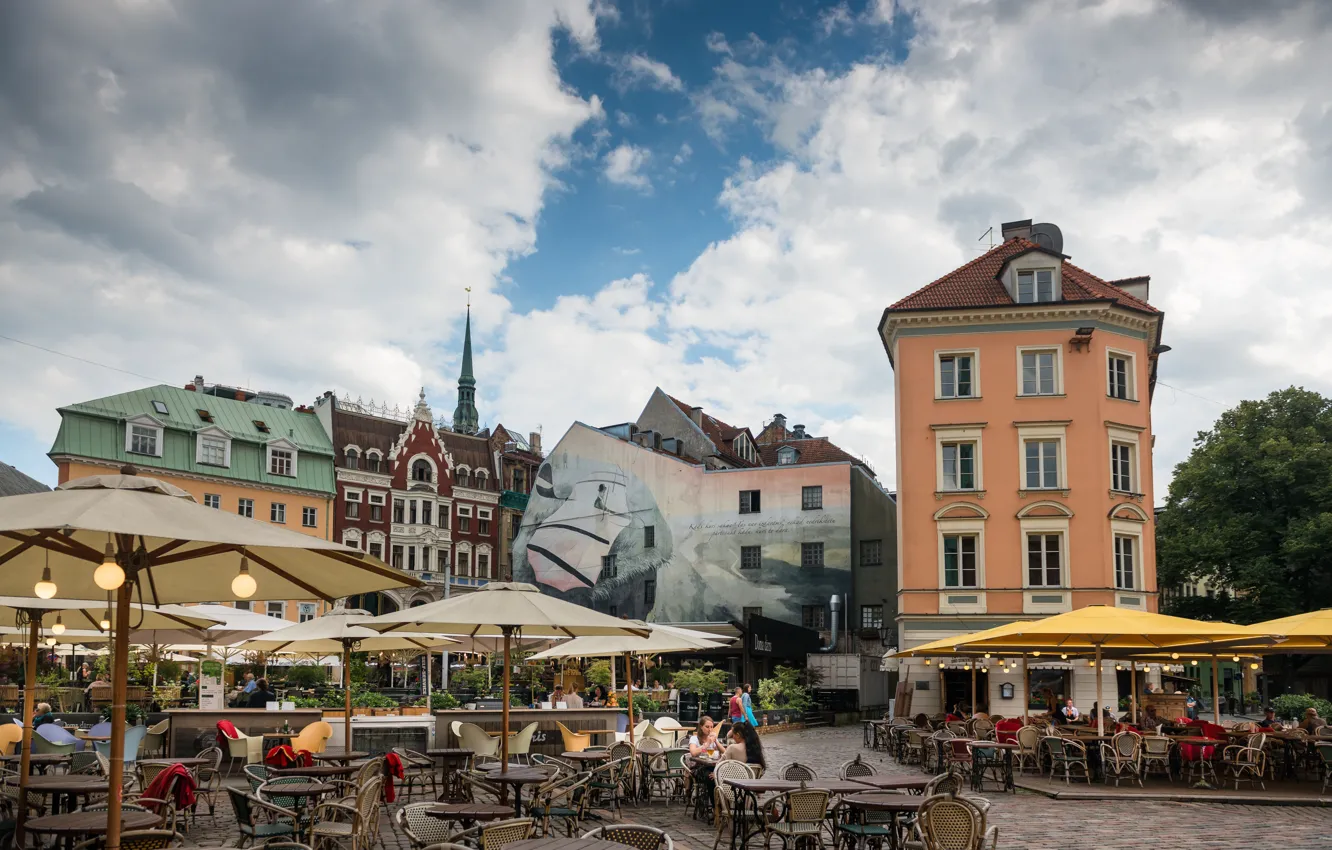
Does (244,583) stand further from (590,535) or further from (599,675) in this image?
(590,535)

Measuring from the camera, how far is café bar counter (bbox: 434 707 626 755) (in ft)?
68.3

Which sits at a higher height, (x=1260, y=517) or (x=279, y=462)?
(x=279, y=462)

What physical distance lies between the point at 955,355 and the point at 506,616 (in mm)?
28666

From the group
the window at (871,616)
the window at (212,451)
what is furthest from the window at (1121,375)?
the window at (212,451)

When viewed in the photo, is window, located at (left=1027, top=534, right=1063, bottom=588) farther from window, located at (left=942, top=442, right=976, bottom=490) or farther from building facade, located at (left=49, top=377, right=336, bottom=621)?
building facade, located at (left=49, top=377, right=336, bottom=621)

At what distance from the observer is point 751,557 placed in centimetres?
5231

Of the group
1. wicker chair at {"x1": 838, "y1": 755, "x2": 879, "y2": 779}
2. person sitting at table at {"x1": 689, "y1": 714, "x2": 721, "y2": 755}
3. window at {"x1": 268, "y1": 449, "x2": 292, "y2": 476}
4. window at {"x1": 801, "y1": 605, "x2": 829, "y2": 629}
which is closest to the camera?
wicker chair at {"x1": 838, "y1": 755, "x2": 879, "y2": 779}

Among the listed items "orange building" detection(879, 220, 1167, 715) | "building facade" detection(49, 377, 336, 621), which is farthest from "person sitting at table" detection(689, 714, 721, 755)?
"building facade" detection(49, 377, 336, 621)

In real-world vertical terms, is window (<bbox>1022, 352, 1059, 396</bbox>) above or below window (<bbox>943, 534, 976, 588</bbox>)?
above

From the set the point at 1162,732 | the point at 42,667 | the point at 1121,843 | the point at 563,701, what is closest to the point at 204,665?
the point at 42,667

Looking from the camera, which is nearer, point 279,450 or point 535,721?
point 535,721

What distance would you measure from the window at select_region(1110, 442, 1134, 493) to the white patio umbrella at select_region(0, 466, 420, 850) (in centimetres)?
3316

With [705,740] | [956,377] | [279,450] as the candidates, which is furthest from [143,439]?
[705,740]

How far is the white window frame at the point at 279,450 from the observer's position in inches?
2296
